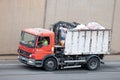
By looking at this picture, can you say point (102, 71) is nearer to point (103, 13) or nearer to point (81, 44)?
point (81, 44)

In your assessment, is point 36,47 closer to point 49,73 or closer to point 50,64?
point 50,64

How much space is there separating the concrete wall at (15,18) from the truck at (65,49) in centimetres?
314

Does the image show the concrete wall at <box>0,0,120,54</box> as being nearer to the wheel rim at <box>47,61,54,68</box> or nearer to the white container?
the white container

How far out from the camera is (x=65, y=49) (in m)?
25.0

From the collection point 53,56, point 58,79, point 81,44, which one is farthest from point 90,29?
point 58,79

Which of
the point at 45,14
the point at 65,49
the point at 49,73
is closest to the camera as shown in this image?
the point at 49,73

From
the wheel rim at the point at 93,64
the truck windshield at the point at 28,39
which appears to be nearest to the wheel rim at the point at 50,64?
the truck windshield at the point at 28,39

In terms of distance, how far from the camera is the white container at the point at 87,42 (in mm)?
25172

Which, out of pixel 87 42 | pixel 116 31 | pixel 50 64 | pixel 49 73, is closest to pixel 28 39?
pixel 50 64

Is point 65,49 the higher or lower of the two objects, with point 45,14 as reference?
lower

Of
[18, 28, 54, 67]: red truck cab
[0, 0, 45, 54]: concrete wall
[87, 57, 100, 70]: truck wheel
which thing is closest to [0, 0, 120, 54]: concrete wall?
[0, 0, 45, 54]: concrete wall

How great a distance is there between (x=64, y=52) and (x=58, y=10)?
17.6ft

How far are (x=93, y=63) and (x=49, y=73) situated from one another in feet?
10.1

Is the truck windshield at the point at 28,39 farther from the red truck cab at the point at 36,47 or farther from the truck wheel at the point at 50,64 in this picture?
the truck wheel at the point at 50,64
